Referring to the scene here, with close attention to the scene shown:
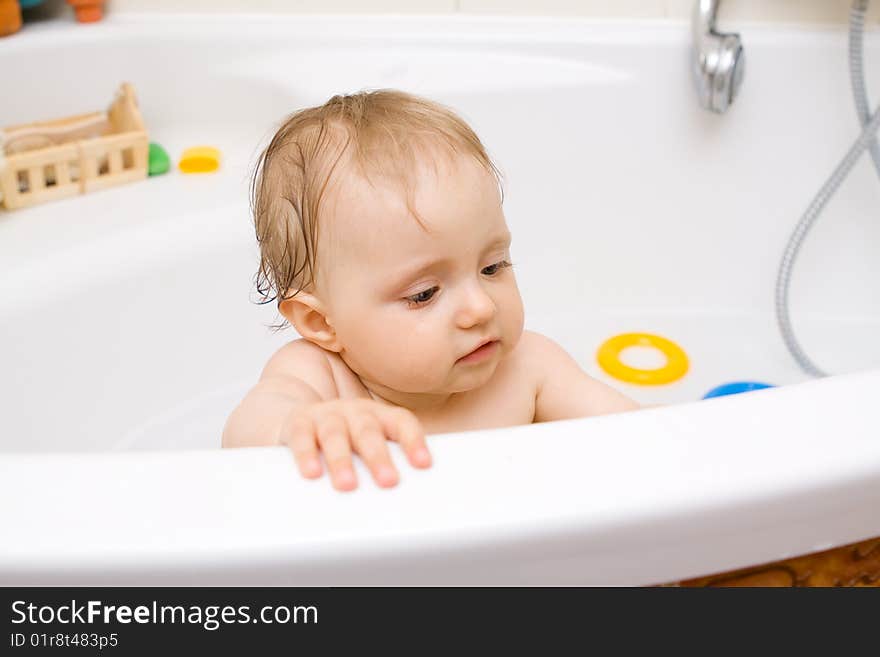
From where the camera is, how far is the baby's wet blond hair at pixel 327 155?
Answer: 0.75 m

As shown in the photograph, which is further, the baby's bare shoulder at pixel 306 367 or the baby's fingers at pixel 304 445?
the baby's bare shoulder at pixel 306 367

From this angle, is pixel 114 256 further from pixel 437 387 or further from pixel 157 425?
pixel 437 387

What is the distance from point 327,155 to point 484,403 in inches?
10.8

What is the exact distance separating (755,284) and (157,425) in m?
0.85

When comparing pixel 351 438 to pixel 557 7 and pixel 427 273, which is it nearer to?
pixel 427 273

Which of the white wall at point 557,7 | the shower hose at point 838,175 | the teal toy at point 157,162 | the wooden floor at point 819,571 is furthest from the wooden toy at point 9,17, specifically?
the wooden floor at point 819,571

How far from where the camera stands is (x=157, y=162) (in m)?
1.39

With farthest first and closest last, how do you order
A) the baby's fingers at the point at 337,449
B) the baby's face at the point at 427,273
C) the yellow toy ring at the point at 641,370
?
1. the yellow toy ring at the point at 641,370
2. the baby's face at the point at 427,273
3. the baby's fingers at the point at 337,449

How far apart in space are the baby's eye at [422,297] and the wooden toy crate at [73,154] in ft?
2.40

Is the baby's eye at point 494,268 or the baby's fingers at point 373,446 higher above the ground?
the baby's eye at point 494,268

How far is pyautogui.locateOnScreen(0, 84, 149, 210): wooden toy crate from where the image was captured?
1.27 meters

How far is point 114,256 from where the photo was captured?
1.22 m

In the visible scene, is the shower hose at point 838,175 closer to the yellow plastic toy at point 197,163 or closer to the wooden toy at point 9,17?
the yellow plastic toy at point 197,163

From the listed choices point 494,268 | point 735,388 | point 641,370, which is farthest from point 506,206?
Result: point 494,268
